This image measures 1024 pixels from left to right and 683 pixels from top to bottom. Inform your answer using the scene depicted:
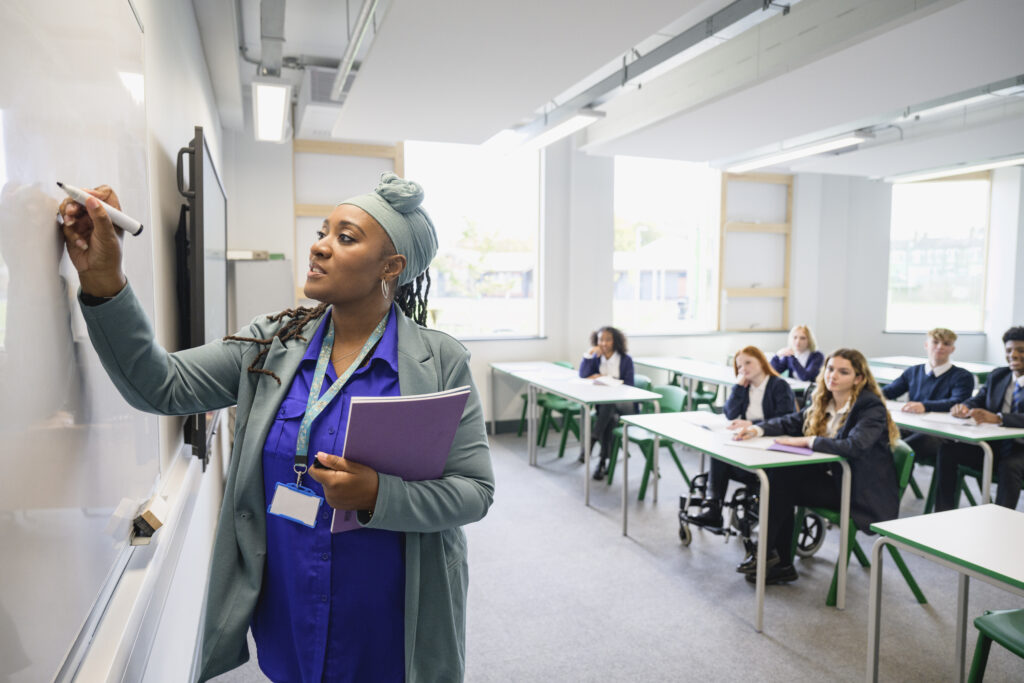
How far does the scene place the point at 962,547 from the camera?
204 centimetres

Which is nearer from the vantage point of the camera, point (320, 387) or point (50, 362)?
point (50, 362)

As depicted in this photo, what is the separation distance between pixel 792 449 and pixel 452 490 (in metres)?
2.72

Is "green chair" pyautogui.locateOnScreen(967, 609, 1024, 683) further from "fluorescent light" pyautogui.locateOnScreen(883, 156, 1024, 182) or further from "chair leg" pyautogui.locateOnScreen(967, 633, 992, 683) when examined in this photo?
"fluorescent light" pyautogui.locateOnScreen(883, 156, 1024, 182)

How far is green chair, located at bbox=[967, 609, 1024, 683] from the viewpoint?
188 cm

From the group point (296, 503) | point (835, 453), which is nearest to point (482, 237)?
point (835, 453)

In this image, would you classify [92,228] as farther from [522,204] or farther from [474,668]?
[522,204]

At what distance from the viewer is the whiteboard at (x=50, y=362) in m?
0.67

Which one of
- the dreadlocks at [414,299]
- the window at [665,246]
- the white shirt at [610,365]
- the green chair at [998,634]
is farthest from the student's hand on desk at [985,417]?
the dreadlocks at [414,299]

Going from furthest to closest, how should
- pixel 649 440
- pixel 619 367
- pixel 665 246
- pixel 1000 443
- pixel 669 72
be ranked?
pixel 665 246
pixel 619 367
pixel 649 440
pixel 669 72
pixel 1000 443

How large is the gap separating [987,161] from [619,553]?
5.46m

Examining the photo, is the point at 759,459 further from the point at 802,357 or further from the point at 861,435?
the point at 802,357

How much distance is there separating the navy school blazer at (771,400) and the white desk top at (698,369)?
1.21 metres

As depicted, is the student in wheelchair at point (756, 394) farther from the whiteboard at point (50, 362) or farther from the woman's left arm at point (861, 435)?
the whiteboard at point (50, 362)

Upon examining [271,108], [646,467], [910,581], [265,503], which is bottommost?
[910,581]
